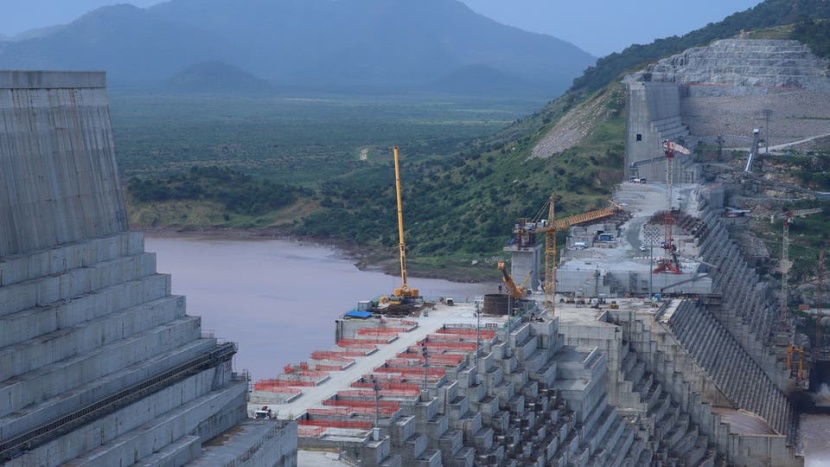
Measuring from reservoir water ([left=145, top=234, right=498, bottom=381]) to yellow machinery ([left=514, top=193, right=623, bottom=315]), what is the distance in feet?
21.3

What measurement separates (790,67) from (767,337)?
48.6m

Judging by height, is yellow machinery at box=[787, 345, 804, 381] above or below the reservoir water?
below

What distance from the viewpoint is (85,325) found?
39.6 m

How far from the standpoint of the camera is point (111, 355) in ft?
132

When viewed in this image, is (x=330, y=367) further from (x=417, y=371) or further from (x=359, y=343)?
(x=359, y=343)

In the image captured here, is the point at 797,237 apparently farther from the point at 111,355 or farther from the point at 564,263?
the point at 111,355

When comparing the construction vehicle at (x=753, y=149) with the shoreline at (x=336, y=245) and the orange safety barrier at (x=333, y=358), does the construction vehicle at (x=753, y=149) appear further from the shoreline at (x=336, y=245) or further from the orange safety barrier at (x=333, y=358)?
the orange safety barrier at (x=333, y=358)

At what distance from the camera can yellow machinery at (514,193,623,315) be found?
7700cm

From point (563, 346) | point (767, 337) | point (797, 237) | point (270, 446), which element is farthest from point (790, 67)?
point (270, 446)

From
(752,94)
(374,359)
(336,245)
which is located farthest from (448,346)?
(752,94)

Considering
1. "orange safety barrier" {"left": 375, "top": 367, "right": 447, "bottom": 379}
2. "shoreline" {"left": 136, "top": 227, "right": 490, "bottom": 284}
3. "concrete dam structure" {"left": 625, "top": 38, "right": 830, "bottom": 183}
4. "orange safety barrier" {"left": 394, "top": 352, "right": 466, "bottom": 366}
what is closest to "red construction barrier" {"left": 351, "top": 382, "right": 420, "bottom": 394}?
"orange safety barrier" {"left": 375, "top": 367, "right": 447, "bottom": 379}

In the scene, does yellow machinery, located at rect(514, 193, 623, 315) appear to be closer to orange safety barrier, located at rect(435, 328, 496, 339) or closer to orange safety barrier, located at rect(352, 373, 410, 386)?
orange safety barrier, located at rect(435, 328, 496, 339)

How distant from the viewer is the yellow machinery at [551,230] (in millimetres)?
77000

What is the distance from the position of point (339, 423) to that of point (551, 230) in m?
31.8
